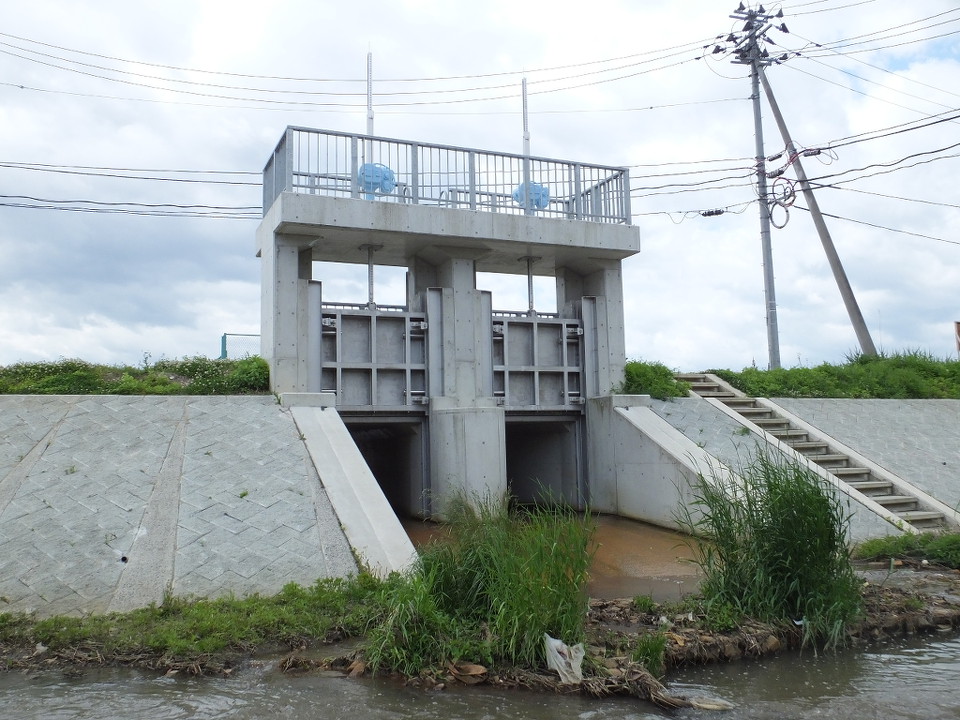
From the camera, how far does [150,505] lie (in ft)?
29.1

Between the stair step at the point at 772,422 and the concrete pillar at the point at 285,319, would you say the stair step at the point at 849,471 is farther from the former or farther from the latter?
the concrete pillar at the point at 285,319

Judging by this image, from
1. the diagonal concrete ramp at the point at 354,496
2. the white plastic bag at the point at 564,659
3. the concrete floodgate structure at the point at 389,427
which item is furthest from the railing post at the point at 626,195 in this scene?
the white plastic bag at the point at 564,659

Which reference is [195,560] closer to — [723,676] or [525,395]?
[723,676]

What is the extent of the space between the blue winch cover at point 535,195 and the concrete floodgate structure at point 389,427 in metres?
0.04

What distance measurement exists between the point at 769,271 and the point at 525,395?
9631 millimetres

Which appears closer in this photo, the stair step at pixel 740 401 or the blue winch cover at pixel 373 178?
the blue winch cover at pixel 373 178

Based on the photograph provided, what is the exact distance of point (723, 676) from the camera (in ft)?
20.9

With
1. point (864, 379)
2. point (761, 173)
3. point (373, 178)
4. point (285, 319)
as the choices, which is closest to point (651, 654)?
point (285, 319)

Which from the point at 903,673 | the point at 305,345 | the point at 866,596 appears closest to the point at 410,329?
the point at 305,345

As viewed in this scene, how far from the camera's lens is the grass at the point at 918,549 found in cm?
1016

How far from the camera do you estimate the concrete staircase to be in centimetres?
1269

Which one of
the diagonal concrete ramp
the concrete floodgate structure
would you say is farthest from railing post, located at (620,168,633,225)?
the diagonal concrete ramp

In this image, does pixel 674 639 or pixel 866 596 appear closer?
pixel 674 639

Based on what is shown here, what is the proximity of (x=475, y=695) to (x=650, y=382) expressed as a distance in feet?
35.4
